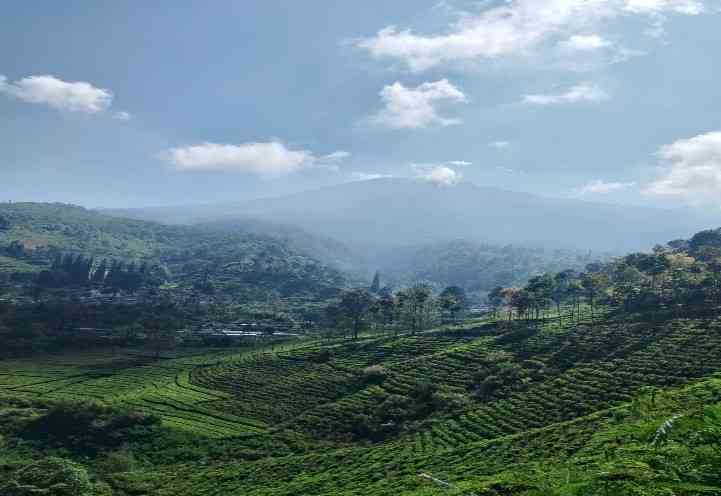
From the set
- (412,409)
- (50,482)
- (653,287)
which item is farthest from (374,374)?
(653,287)

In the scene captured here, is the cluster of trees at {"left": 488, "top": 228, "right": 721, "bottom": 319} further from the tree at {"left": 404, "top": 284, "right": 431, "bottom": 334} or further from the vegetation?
the tree at {"left": 404, "top": 284, "right": 431, "bottom": 334}

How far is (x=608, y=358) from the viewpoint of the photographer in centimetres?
7650

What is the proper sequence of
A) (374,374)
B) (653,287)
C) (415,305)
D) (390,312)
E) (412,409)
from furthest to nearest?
(390,312)
(415,305)
(653,287)
(374,374)
(412,409)

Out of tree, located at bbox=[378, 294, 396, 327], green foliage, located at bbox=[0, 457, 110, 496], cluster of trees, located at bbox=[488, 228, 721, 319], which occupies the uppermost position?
cluster of trees, located at bbox=[488, 228, 721, 319]

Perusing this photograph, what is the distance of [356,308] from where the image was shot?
15800 centimetres

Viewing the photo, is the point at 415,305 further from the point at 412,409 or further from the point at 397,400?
the point at 412,409

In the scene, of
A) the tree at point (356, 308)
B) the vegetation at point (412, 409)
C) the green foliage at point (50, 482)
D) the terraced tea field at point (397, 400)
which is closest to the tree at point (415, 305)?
the tree at point (356, 308)

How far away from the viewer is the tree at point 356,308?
14801 centimetres

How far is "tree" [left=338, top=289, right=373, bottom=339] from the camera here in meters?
148

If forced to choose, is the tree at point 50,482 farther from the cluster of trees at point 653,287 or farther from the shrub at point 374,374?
Answer: the cluster of trees at point 653,287

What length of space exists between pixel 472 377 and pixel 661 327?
35.5 metres

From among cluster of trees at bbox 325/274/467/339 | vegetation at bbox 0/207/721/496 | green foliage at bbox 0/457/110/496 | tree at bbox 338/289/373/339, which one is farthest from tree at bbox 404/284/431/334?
green foliage at bbox 0/457/110/496

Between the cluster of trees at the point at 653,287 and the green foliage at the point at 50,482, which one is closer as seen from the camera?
the green foliage at the point at 50,482

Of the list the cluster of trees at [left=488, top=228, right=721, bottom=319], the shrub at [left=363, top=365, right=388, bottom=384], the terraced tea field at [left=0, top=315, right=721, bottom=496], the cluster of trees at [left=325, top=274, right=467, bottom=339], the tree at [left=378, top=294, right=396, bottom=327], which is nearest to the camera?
the terraced tea field at [left=0, top=315, right=721, bottom=496]
